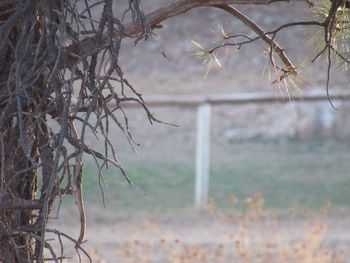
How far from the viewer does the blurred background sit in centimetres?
910

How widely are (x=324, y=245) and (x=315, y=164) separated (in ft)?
15.6

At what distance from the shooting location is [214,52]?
4230 mm

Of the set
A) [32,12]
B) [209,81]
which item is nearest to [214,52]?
[32,12]

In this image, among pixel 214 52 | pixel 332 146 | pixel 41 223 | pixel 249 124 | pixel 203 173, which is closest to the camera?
pixel 41 223

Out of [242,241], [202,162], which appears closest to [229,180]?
[202,162]

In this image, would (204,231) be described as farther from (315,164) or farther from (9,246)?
(9,246)

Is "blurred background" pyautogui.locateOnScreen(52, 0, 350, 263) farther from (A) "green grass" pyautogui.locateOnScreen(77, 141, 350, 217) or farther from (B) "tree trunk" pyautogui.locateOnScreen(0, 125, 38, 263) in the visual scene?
(B) "tree trunk" pyautogui.locateOnScreen(0, 125, 38, 263)

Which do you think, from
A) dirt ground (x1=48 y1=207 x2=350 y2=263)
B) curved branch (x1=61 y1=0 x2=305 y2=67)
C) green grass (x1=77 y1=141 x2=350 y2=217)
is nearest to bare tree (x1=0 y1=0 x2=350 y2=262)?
curved branch (x1=61 y1=0 x2=305 y2=67)

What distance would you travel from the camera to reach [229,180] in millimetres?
13531

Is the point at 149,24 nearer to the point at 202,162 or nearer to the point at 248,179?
the point at 202,162

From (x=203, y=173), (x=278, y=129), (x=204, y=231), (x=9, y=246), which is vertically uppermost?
(x=278, y=129)

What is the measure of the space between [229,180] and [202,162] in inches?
41.1

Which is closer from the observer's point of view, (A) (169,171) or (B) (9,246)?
(B) (9,246)

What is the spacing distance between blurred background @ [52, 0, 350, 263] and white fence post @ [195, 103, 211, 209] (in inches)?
8.3
